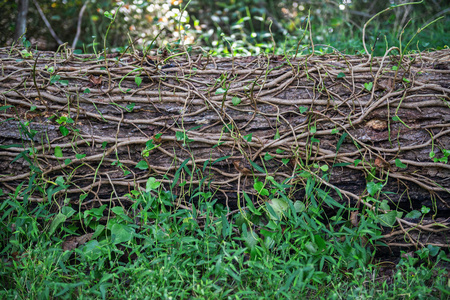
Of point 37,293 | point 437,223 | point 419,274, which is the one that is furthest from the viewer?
point 437,223

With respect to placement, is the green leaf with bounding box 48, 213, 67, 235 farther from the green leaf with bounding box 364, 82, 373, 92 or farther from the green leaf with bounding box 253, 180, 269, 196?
the green leaf with bounding box 364, 82, 373, 92

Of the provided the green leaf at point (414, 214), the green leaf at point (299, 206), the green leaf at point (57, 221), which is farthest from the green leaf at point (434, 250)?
the green leaf at point (57, 221)

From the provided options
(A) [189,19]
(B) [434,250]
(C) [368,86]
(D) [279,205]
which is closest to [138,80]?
(D) [279,205]

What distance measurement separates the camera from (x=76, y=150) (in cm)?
184

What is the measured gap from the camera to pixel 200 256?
1.62 meters

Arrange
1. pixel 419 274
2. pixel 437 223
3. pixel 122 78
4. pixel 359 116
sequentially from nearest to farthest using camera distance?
pixel 419 274 < pixel 437 223 < pixel 359 116 < pixel 122 78

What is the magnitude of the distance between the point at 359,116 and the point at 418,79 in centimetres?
44

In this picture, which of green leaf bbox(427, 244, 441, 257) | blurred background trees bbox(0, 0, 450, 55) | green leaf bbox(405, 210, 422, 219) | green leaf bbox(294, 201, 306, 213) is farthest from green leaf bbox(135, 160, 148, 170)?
blurred background trees bbox(0, 0, 450, 55)

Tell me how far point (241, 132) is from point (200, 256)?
0.71m

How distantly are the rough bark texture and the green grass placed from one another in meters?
0.13

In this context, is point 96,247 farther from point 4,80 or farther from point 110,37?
point 110,37

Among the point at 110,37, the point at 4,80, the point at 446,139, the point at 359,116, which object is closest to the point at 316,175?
the point at 359,116

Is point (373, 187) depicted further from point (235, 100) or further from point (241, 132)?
point (235, 100)

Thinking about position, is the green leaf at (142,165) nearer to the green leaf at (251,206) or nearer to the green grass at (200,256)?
the green grass at (200,256)
